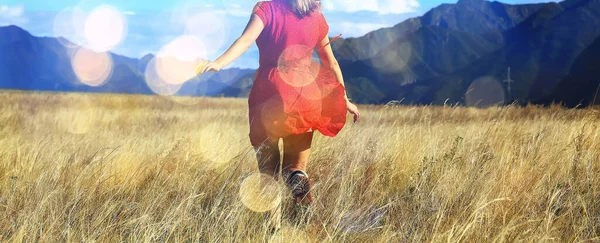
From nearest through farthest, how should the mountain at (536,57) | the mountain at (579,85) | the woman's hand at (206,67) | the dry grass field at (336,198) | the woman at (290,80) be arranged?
1. the dry grass field at (336,198)
2. the woman's hand at (206,67)
3. the woman at (290,80)
4. the mountain at (579,85)
5. the mountain at (536,57)

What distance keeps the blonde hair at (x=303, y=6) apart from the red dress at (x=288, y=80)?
1.0 inches

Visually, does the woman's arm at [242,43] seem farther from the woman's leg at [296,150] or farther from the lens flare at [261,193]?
the lens flare at [261,193]

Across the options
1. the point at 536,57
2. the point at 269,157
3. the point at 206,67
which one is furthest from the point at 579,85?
the point at 206,67

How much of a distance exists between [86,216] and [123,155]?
1672 mm

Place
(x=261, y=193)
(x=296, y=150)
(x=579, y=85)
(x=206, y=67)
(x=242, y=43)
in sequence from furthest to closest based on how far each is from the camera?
(x=579, y=85), (x=296, y=150), (x=261, y=193), (x=242, y=43), (x=206, y=67)

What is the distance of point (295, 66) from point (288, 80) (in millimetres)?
92

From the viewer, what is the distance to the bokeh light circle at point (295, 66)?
2795 mm

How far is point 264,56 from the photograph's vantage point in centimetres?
287

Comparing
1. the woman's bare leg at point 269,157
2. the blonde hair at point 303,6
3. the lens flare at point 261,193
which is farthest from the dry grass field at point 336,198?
the blonde hair at point 303,6

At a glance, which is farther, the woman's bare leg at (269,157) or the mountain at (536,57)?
the mountain at (536,57)

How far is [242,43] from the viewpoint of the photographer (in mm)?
2756

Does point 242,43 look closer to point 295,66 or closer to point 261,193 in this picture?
point 295,66

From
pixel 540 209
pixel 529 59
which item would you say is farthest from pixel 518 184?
pixel 529 59

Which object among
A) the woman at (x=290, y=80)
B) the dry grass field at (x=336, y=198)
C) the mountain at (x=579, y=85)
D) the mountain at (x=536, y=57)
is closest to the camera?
the dry grass field at (x=336, y=198)
